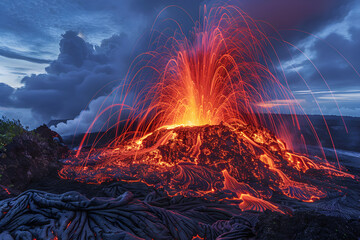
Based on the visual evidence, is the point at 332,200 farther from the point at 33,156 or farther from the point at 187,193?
the point at 33,156

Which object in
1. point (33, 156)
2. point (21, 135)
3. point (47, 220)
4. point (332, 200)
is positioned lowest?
point (332, 200)

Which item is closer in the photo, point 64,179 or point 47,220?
point 47,220

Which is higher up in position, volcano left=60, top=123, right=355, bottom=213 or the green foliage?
the green foliage

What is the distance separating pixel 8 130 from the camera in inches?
466

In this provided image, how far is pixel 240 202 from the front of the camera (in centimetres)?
816

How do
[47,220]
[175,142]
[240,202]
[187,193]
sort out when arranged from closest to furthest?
[47,220]
[240,202]
[187,193]
[175,142]

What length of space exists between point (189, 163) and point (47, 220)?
7952 mm

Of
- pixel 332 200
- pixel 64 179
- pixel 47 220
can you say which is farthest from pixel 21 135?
pixel 332 200

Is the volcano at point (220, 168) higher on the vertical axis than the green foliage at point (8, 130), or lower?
lower

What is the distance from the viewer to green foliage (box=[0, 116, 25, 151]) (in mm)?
10938

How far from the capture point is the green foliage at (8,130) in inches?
431

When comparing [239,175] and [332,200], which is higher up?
[239,175]

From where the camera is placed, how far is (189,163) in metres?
11.8

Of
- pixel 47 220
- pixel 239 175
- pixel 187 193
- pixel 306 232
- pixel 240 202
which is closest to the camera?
pixel 306 232
